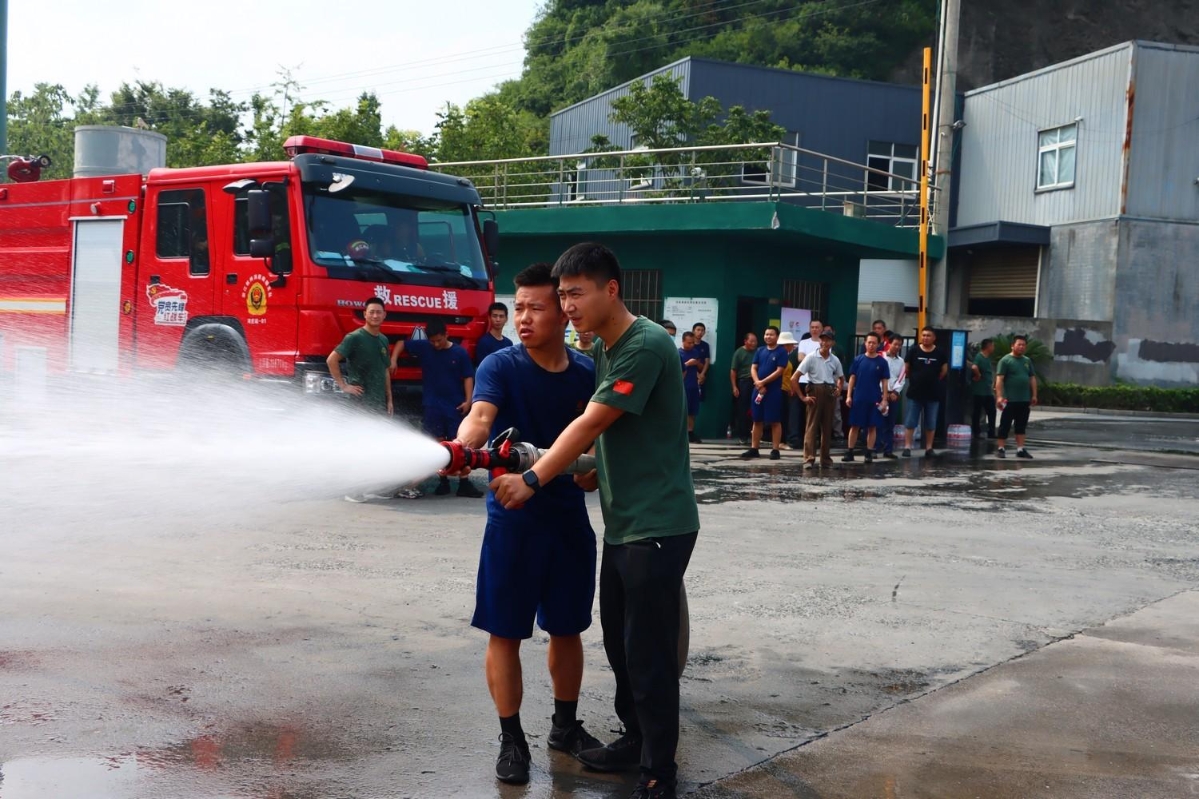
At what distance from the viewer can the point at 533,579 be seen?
4484 mm

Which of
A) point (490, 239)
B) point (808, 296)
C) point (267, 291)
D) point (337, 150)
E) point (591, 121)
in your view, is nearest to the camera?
point (267, 291)

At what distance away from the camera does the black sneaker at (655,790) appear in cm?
414

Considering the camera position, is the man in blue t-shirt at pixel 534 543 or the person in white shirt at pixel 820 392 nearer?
the man in blue t-shirt at pixel 534 543

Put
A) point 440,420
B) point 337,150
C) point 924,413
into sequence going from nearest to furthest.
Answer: point 440,420 < point 337,150 < point 924,413

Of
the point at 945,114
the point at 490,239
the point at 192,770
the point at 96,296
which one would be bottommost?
the point at 192,770

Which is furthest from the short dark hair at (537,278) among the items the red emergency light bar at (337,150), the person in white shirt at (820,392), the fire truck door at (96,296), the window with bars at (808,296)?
the window with bars at (808,296)

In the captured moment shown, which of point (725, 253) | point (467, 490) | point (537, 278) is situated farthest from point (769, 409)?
point (537, 278)

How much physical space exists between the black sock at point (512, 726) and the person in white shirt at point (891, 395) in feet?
41.4

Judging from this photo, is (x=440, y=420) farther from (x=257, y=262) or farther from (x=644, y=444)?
(x=644, y=444)

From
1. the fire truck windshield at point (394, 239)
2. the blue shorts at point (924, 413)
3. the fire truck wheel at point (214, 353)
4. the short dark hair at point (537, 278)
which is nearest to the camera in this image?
the short dark hair at point (537, 278)

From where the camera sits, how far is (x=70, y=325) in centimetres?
1295

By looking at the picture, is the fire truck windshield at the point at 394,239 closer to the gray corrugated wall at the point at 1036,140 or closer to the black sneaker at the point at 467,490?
the black sneaker at the point at 467,490

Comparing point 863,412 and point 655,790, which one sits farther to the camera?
point 863,412

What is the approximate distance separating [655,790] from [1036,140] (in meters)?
33.0
